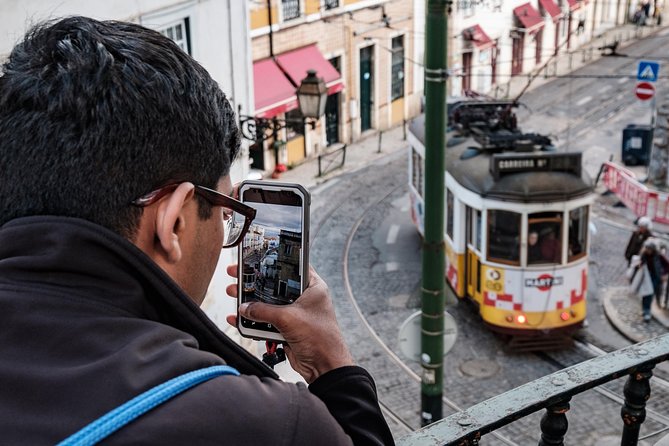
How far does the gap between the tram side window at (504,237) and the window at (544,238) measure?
17cm

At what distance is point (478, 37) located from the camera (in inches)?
1193

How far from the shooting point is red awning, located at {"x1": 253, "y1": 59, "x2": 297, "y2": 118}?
21906mm

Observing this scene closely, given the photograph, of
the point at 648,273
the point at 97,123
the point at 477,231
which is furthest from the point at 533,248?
the point at 97,123

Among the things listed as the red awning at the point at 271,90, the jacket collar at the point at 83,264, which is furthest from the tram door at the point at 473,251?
the jacket collar at the point at 83,264

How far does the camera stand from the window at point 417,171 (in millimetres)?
16700

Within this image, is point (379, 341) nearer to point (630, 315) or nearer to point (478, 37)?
point (630, 315)

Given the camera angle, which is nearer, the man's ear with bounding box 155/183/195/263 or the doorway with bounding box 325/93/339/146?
the man's ear with bounding box 155/183/195/263

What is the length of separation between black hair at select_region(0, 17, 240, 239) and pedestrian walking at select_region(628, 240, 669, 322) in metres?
13.3

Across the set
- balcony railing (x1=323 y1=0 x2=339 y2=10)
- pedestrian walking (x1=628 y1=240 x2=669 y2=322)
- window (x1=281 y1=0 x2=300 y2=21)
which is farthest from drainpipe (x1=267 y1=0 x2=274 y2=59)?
pedestrian walking (x1=628 y1=240 x2=669 y2=322)

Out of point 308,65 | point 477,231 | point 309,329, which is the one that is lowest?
point 477,231

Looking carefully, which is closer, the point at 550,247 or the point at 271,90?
the point at 550,247

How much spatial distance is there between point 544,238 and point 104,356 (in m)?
12.1

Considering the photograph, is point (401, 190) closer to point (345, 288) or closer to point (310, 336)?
point (345, 288)

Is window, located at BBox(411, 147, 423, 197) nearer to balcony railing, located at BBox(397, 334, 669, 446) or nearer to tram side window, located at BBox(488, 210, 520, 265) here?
tram side window, located at BBox(488, 210, 520, 265)
